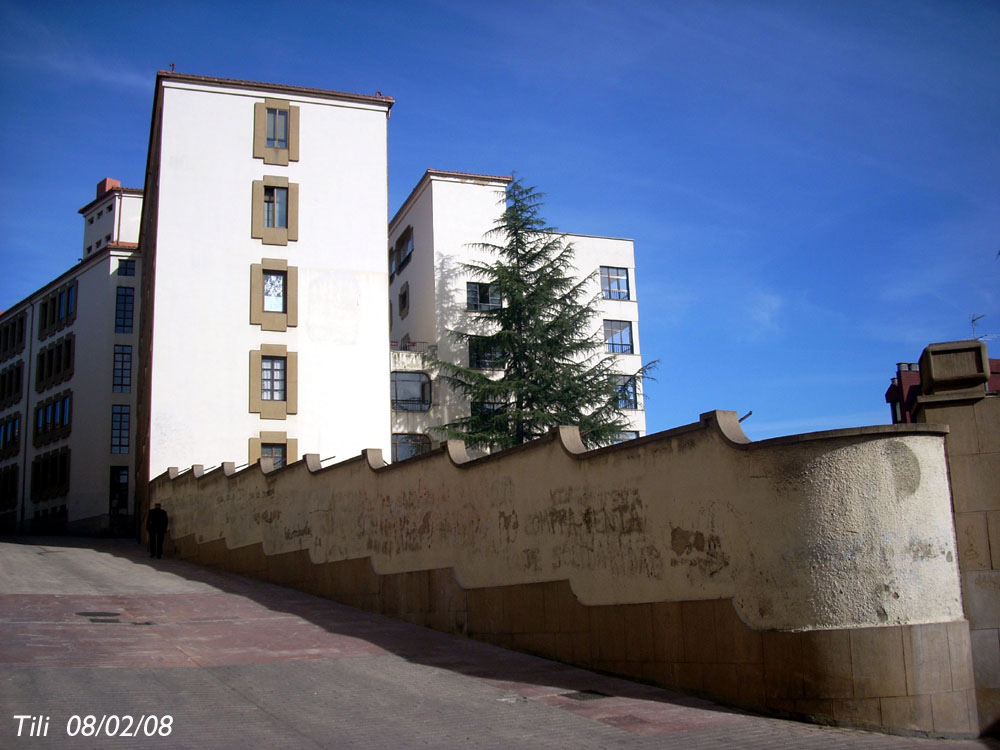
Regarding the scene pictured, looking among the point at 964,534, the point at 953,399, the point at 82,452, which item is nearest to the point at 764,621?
the point at 964,534

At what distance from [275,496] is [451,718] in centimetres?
1241

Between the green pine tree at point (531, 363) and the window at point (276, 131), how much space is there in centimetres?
1183

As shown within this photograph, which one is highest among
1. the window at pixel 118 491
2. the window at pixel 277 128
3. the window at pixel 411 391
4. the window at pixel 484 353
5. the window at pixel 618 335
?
the window at pixel 277 128

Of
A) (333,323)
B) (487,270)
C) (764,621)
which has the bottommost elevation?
(764,621)

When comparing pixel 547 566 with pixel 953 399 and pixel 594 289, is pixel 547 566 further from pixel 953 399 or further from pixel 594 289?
pixel 594 289

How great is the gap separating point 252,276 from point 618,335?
2570 cm

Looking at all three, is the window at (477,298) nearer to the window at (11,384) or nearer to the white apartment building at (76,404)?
the white apartment building at (76,404)

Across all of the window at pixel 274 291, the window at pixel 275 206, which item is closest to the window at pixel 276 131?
the window at pixel 275 206

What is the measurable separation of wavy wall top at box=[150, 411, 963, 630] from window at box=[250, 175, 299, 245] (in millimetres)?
22159

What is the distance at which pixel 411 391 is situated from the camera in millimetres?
47344

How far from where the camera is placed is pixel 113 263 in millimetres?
50156

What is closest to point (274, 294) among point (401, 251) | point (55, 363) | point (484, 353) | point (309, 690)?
point (484, 353)

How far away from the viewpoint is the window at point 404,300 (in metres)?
53.0

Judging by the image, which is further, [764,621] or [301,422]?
[301,422]
